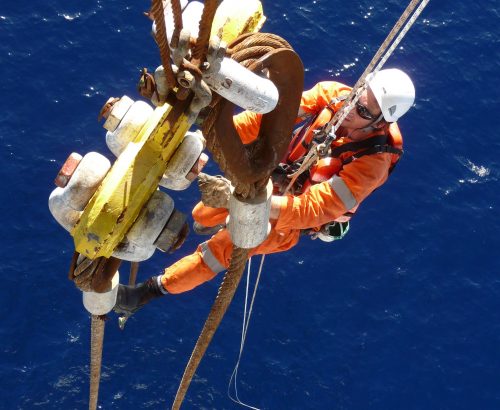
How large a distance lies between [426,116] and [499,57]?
3.07m

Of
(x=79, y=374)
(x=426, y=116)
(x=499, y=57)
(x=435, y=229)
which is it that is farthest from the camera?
(x=499, y=57)

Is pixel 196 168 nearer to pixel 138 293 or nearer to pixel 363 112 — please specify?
pixel 363 112

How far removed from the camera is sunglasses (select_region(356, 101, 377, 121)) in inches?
368

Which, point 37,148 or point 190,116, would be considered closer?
point 190,116

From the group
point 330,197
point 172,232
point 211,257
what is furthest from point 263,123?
point 211,257

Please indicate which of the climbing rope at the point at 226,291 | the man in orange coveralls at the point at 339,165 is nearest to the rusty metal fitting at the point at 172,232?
the climbing rope at the point at 226,291

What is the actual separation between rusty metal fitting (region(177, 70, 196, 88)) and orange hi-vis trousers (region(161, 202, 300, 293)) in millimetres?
4769

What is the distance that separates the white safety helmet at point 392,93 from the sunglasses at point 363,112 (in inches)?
5.8

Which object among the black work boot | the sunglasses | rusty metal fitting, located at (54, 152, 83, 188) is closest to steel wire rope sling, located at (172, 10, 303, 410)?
rusty metal fitting, located at (54, 152, 83, 188)

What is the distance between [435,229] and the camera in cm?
1700

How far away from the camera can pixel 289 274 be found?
15922 millimetres

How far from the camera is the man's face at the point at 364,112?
934 cm

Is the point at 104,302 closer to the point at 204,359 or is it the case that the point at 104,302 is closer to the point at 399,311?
the point at 204,359

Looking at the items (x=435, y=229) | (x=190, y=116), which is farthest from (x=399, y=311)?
(x=190, y=116)
